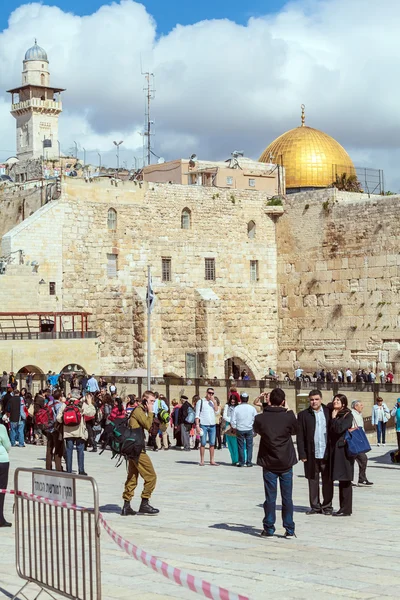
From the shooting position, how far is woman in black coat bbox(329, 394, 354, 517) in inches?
414

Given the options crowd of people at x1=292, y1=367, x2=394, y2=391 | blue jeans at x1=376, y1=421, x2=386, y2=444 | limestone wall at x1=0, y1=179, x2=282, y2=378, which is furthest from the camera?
limestone wall at x1=0, y1=179, x2=282, y2=378

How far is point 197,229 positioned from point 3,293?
26.5 feet

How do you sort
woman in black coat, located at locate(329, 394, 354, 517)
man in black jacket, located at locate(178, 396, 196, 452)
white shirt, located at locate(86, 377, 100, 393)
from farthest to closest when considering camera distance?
white shirt, located at locate(86, 377, 100, 393) < man in black jacket, located at locate(178, 396, 196, 452) < woman in black coat, located at locate(329, 394, 354, 517)

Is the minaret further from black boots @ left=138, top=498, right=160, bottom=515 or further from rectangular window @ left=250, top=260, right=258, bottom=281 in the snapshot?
black boots @ left=138, top=498, right=160, bottom=515

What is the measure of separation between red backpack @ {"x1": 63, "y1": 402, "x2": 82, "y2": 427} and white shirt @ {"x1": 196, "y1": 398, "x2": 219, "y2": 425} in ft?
9.67

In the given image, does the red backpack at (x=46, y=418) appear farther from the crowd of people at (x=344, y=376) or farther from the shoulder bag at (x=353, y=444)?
the crowd of people at (x=344, y=376)

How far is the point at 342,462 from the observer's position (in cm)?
1057

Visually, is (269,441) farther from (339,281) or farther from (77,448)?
(339,281)

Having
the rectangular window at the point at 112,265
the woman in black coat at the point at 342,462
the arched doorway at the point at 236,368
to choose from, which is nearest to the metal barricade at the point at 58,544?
the woman in black coat at the point at 342,462

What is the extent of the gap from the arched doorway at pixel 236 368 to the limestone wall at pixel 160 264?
0.79 ft

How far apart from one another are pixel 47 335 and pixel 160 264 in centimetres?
639

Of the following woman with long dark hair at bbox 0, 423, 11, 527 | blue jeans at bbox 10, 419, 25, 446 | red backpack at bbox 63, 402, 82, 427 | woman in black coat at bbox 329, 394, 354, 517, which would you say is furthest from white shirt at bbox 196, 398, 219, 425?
woman with long dark hair at bbox 0, 423, 11, 527

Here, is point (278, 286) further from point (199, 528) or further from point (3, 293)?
point (199, 528)

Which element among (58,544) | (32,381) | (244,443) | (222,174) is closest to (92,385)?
(32,381)
